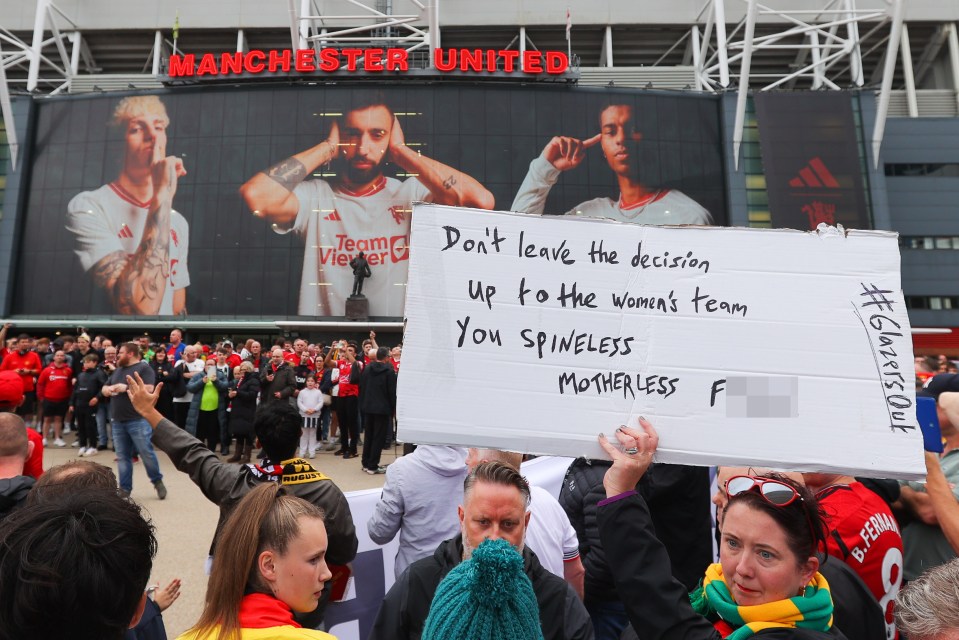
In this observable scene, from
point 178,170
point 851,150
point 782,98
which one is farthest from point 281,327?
point 851,150

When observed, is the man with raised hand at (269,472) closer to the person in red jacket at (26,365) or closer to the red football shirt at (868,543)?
the red football shirt at (868,543)

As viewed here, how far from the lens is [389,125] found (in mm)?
28469

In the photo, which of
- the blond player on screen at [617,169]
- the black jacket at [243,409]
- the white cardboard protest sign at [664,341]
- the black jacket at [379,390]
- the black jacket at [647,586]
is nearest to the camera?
the black jacket at [647,586]

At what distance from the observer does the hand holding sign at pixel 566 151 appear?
94.3 feet

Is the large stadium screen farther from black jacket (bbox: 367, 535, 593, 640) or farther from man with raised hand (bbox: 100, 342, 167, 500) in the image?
black jacket (bbox: 367, 535, 593, 640)

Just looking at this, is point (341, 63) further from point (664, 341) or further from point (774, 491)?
point (774, 491)

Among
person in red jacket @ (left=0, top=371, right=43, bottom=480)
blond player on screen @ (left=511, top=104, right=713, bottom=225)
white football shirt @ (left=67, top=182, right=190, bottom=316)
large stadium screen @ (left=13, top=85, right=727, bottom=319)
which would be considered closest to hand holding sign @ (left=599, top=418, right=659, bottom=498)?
person in red jacket @ (left=0, top=371, right=43, bottom=480)

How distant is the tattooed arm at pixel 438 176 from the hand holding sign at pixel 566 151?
367 cm

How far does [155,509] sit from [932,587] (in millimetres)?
7853

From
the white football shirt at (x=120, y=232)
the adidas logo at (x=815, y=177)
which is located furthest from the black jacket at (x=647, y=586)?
the adidas logo at (x=815, y=177)

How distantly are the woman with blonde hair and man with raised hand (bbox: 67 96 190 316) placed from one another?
2924 cm

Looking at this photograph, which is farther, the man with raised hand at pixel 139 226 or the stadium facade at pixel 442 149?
the stadium facade at pixel 442 149

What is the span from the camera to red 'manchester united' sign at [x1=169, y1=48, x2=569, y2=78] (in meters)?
28.0

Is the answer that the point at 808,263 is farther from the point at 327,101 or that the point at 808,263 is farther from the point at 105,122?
the point at 105,122
